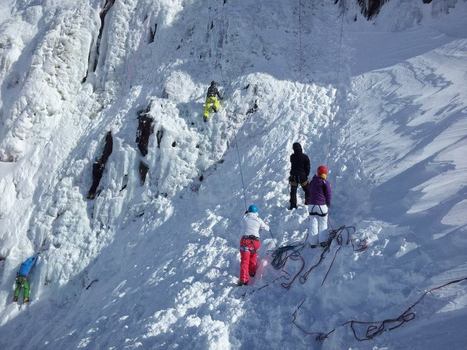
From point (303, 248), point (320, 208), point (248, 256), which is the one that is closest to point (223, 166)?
point (248, 256)

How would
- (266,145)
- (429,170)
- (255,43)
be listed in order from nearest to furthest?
(429,170)
(266,145)
(255,43)

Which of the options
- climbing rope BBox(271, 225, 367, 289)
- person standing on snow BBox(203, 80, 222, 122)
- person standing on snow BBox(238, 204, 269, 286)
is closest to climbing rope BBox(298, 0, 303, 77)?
person standing on snow BBox(203, 80, 222, 122)

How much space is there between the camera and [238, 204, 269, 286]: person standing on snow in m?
7.80

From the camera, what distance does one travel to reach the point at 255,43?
47.9 ft

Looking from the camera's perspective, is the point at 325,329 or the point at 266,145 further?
the point at 266,145

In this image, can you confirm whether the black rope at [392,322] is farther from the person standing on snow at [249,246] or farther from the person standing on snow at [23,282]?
the person standing on snow at [23,282]

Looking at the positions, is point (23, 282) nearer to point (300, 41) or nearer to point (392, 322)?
point (392, 322)

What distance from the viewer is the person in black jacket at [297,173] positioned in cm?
929

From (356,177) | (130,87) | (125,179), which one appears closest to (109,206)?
(125,179)

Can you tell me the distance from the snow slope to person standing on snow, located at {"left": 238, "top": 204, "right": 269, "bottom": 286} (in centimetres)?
25

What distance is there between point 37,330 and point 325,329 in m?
8.24

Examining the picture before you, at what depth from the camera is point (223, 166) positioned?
12172mm

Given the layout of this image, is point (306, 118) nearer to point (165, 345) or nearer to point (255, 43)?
point (255, 43)

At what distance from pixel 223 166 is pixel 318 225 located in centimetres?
488
